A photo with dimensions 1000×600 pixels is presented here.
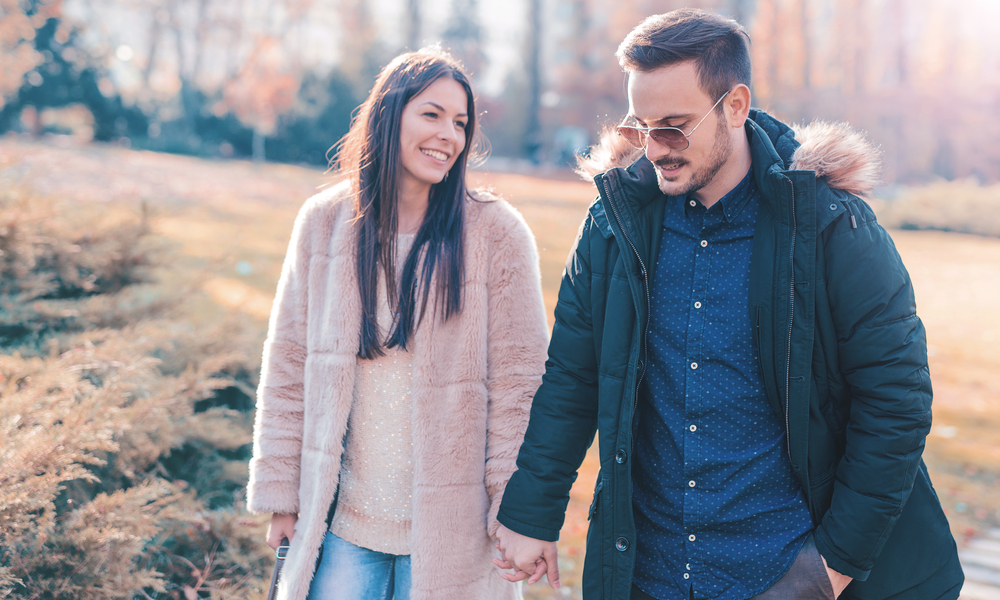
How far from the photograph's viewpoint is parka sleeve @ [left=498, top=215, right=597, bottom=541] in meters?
2.07

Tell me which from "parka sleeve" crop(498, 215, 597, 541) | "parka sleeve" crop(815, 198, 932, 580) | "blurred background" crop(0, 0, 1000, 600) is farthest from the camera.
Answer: "blurred background" crop(0, 0, 1000, 600)

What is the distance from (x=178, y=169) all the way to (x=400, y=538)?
19358mm

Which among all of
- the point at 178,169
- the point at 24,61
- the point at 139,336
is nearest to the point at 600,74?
the point at 178,169

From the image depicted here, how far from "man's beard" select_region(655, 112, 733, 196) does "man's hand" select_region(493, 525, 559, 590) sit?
1.10 metres

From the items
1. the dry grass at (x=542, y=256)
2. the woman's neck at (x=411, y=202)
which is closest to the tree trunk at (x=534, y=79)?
the dry grass at (x=542, y=256)

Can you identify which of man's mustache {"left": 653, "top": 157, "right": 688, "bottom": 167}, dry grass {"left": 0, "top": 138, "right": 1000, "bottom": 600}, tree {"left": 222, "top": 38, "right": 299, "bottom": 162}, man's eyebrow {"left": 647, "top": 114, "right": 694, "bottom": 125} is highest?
tree {"left": 222, "top": 38, "right": 299, "bottom": 162}

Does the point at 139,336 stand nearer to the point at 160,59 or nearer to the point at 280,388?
the point at 280,388

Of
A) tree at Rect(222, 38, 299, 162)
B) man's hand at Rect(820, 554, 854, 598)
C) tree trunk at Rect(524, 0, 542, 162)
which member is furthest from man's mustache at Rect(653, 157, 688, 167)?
tree trunk at Rect(524, 0, 542, 162)

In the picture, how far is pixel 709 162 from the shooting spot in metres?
1.87

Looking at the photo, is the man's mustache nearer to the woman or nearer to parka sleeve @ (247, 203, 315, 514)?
the woman

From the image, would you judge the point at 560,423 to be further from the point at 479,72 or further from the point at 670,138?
the point at 479,72

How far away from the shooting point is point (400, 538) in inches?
90.1

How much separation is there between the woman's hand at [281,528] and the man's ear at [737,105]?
191 centimetres

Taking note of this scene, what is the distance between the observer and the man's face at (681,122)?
181 cm
